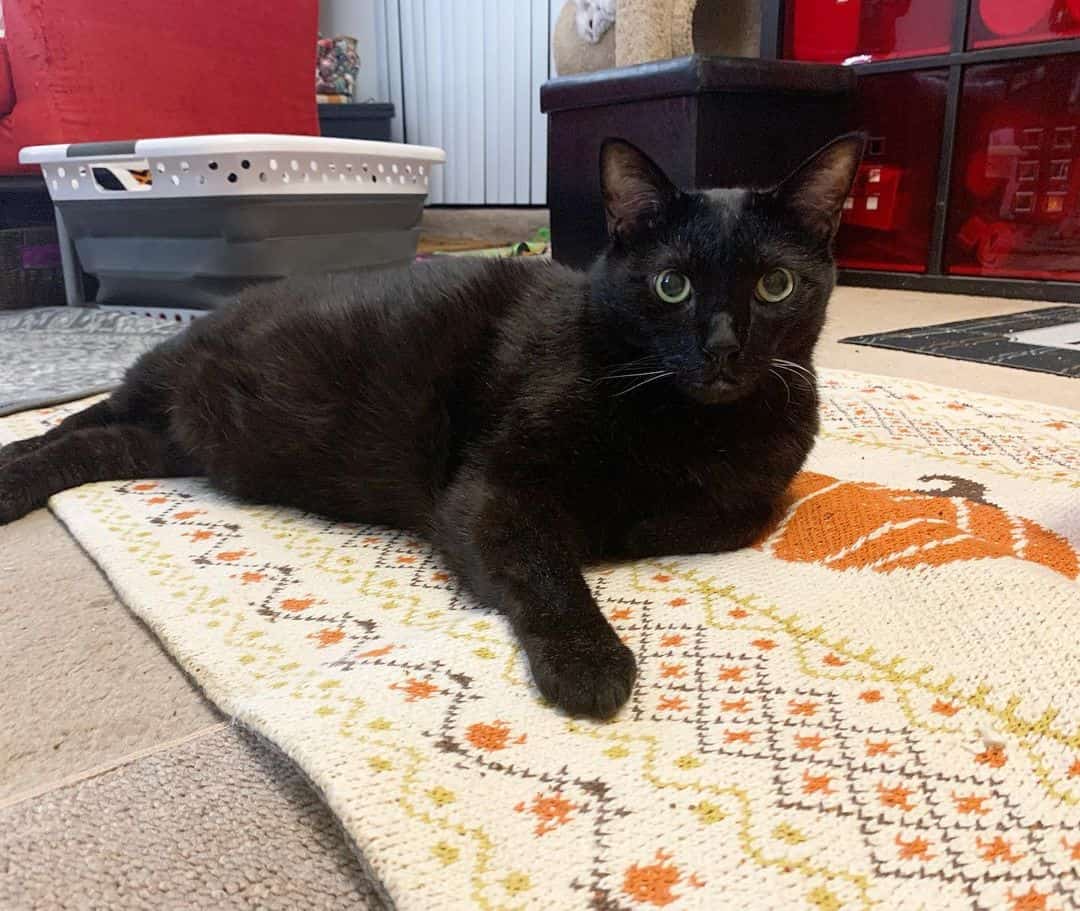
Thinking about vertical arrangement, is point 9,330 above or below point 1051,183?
below

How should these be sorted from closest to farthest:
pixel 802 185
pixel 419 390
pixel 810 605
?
pixel 810 605
pixel 802 185
pixel 419 390

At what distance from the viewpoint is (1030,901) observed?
1.62ft

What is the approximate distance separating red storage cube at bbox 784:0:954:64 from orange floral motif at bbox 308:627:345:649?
311 cm

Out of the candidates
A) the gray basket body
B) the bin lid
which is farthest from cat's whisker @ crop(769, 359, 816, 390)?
the bin lid

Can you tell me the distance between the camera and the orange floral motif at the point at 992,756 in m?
0.59

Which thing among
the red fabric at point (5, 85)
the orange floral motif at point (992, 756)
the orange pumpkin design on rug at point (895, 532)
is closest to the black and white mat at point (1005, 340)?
the orange pumpkin design on rug at point (895, 532)

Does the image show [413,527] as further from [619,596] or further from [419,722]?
[419,722]

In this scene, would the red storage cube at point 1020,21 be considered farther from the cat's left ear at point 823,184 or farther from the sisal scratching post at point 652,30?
the cat's left ear at point 823,184

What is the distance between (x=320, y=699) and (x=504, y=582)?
215 mm

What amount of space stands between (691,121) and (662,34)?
0.52 m

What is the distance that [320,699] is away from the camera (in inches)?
26.2

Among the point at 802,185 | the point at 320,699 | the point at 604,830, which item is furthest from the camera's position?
the point at 802,185

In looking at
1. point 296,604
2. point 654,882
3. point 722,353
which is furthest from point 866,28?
point 654,882

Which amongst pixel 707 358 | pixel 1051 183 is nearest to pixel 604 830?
pixel 707 358
